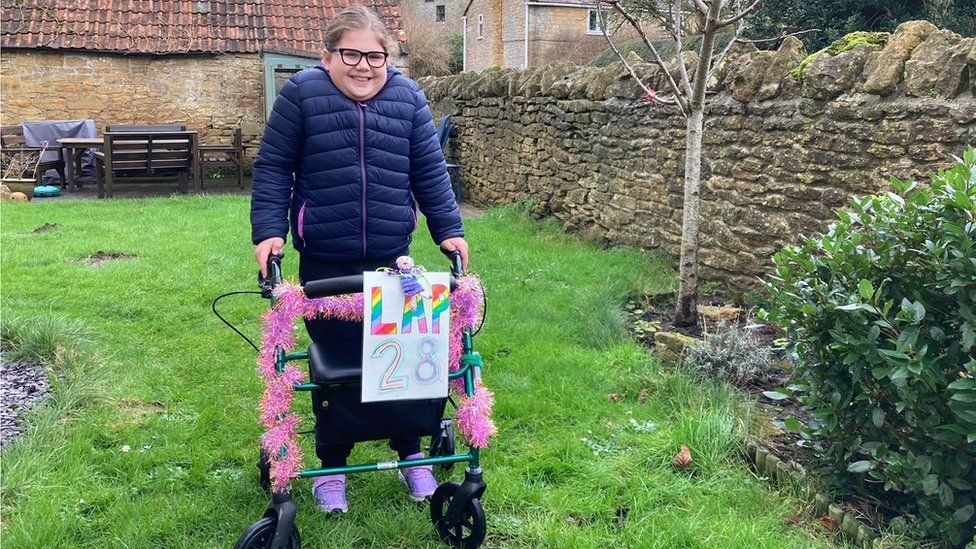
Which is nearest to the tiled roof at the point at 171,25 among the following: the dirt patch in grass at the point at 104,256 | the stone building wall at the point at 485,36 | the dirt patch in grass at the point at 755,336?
the dirt patch in grass at the point at 104,256

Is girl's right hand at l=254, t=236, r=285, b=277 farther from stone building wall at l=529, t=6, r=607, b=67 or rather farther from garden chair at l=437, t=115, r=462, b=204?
stone building wall at l=529, t=6, r=607, b=67

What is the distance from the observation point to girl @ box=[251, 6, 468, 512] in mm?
2994

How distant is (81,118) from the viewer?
14367mm

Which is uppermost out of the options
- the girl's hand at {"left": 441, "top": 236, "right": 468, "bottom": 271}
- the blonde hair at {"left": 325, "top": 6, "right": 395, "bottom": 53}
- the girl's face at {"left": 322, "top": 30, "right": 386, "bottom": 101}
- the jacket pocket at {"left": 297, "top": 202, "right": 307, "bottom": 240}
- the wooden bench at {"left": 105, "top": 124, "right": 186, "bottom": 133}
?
the blonde hair at {"left": 325, "top": 6, "right": 395, "bottom": 53}

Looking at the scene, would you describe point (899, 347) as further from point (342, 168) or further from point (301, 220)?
point (301, 220)

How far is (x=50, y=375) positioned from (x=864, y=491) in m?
3.74

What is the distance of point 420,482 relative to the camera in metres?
3.27

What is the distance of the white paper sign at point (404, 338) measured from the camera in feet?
8.62

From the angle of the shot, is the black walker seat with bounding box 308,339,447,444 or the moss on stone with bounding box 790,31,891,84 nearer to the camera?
the black walker seat with bounding box 308,339,447,444

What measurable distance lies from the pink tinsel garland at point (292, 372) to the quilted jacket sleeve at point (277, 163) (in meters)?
0.38

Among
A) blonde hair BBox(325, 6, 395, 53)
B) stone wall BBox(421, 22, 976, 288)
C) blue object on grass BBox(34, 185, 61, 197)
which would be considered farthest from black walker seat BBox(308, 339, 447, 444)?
blue object on grass BBox(34, 185, 61, 197)

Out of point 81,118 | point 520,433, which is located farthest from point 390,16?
point 520,433

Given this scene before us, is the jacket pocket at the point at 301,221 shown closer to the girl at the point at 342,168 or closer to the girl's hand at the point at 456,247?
the girl at the point at 342,168

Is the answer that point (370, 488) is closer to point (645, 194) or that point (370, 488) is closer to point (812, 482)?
point (812, 482)
